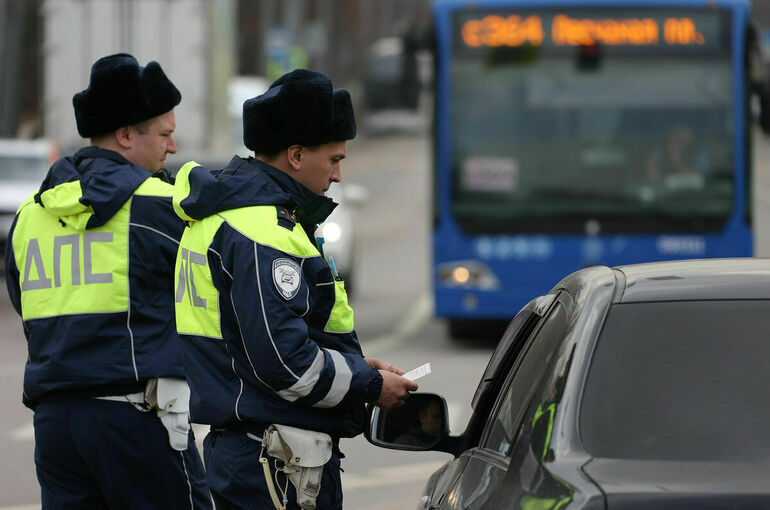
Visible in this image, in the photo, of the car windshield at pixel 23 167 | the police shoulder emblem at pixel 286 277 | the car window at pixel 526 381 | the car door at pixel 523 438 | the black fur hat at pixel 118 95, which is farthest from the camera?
the car windshield at pixel 23 167

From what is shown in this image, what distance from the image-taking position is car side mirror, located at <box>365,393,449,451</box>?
3705mm

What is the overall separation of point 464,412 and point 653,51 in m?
4.79

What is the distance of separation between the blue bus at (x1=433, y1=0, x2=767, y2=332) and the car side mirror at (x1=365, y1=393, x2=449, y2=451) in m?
9.17

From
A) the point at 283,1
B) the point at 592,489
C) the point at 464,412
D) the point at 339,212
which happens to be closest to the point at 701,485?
the point at 592,489

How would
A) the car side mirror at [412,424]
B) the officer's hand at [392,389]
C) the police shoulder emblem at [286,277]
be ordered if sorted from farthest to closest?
the car side mirror at [412,424]
the officer's hand at [392,389]
the police shoulder emblem at [286,277]

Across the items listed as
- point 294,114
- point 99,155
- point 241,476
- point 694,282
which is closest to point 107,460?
point 241,476

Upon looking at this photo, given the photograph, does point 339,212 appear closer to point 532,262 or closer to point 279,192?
point 532,262

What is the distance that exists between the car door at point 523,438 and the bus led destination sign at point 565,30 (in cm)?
985

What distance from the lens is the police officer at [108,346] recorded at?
4020 millimetres

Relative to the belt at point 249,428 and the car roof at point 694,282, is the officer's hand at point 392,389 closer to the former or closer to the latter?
the belt at point 249,428

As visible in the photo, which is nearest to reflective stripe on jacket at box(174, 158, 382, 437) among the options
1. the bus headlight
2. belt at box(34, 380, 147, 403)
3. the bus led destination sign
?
belt at box(34, 380, 147, 403)

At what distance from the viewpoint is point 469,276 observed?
13.0 meters

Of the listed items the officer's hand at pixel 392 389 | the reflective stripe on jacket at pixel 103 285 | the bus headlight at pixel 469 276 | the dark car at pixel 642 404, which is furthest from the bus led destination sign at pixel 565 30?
the dark car at pixel 642 404

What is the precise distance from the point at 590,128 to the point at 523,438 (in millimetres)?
10414
